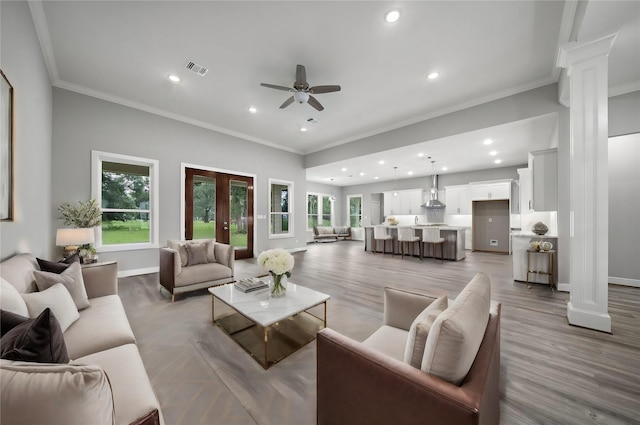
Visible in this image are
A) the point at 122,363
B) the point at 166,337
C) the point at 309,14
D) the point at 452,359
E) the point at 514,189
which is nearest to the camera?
the point at 452,359

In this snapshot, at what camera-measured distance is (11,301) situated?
1.22 meters

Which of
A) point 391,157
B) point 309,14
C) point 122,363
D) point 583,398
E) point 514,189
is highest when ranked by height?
point 309,14

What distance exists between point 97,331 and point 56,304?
0.31 meters

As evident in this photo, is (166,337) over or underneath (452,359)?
underneath

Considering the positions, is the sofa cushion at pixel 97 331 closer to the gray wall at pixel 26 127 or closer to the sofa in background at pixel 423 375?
the gray wall at pixel 26 127

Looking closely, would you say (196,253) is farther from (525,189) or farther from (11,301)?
(525,189)

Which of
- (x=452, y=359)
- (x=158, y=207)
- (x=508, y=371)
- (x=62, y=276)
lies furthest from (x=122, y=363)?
(x=158, y=207)

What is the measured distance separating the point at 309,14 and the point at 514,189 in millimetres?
8449

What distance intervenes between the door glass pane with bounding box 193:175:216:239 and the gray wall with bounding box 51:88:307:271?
0.38 m

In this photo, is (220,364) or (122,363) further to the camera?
(220,364)

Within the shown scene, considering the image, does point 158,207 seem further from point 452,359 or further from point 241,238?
point 452,359

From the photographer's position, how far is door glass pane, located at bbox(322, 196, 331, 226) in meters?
11.9

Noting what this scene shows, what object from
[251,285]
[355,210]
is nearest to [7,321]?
[251,285]

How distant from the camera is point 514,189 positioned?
7.75 m
